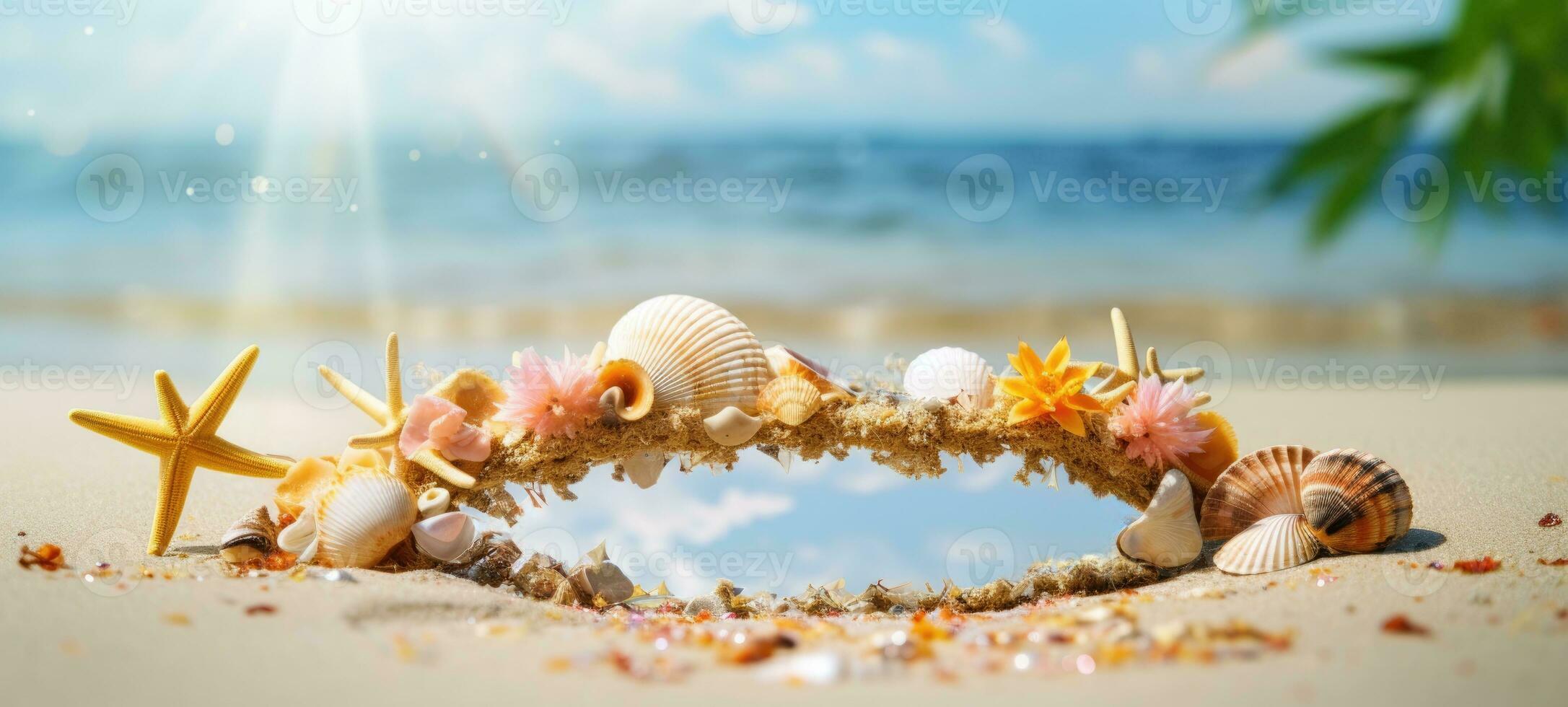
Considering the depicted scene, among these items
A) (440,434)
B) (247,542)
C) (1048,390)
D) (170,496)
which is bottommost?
(247,542)

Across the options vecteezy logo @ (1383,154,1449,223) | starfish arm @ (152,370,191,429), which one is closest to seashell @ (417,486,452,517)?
starfish arm @ (152,370,191,429)

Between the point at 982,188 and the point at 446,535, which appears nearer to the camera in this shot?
the point at 446,535

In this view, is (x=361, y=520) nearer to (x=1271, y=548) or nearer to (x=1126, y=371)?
(x=1126, y=371)

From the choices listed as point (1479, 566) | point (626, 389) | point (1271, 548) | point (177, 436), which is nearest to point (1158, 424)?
point (1271, 548)

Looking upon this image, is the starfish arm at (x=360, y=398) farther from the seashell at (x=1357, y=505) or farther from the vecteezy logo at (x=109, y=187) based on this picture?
the vecteezy logo at (x=109, y=187)

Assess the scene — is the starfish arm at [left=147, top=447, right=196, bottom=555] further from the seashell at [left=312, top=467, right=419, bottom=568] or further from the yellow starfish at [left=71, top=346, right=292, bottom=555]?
the seashell at [left=312, top=467, right=419, bottom=568]

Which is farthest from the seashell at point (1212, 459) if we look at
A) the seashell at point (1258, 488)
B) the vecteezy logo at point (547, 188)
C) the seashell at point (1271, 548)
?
the vecteezy logo at point (547, 188)
